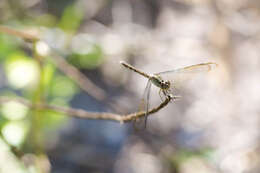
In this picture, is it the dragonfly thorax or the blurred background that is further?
the blurred background

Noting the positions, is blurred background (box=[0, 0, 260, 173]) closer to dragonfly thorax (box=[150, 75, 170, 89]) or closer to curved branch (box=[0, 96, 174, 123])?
curved branch (box=[0, 96, 174, 123])

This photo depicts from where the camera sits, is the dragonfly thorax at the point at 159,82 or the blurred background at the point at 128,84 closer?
the dragonfly thorax at the point at 159,82

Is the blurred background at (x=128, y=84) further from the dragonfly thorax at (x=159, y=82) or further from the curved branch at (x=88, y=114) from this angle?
the dragonfly thorax at (x=159, y=82)

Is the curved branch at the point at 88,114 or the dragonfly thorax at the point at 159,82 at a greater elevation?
the dragonfly thorax at the point at 159,82

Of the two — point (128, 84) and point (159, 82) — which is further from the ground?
point (128, 84)

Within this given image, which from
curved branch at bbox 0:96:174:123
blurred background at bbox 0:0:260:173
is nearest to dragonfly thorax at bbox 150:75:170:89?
curved branch at bbox 0:96:174:123

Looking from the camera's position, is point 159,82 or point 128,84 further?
point 128,84

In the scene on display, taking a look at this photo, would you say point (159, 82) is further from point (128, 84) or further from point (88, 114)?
point (128, 84)

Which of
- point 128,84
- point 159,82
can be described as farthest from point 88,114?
point 128,84

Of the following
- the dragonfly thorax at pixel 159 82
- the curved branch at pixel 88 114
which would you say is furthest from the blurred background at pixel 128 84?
the dragonfly thorax at pixel 159 82
